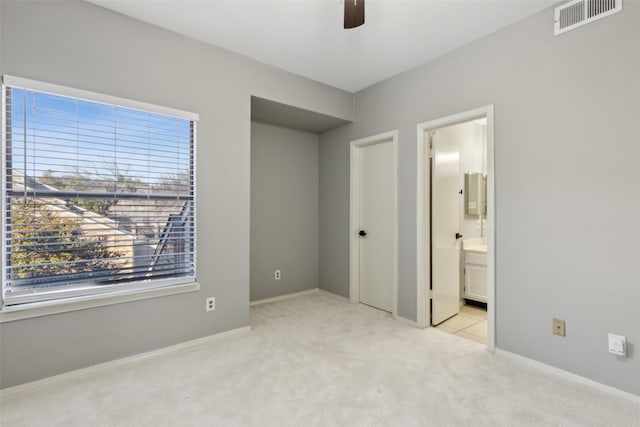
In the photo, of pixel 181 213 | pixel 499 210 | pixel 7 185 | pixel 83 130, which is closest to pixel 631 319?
pixel 499 210

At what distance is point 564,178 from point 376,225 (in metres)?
1.92

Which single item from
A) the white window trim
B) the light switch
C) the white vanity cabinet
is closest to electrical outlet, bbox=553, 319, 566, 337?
the light switch

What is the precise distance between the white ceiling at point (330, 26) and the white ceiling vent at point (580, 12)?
3.1 inches

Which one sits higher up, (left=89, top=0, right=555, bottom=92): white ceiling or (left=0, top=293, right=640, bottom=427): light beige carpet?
(left=89, top=0, right=555, bottom=92): white ceiling

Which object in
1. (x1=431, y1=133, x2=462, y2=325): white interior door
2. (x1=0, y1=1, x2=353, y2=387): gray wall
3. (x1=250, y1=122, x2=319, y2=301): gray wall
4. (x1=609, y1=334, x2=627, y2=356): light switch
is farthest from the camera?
(x1=250, y1=122, x2=319, y2=301): gray wall

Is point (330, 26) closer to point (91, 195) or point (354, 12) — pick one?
point (354, 12)

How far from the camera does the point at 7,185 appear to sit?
195 centimetres

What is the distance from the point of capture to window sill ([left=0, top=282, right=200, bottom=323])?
1.96 m

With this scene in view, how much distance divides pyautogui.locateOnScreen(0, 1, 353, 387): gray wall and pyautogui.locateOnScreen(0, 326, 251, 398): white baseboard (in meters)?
0.04

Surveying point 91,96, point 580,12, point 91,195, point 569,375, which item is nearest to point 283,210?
point 91,195

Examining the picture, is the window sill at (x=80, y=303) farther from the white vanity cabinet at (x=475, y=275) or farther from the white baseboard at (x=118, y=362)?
the white vanity cabinet at (x=475, y=275)

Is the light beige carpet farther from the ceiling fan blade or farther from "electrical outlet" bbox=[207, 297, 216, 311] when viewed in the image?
the ceiling fan blade

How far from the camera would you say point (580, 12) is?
2.06 meters

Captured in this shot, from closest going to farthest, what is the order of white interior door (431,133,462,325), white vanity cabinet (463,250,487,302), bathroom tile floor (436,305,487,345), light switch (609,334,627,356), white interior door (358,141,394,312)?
light switch (609,334,627,356), bathroom tile floor (436,305,487,345), white interior door (431,133,462,325), white interior door (358,141,394,312), white vanity cabinet (463,250,487,302)
